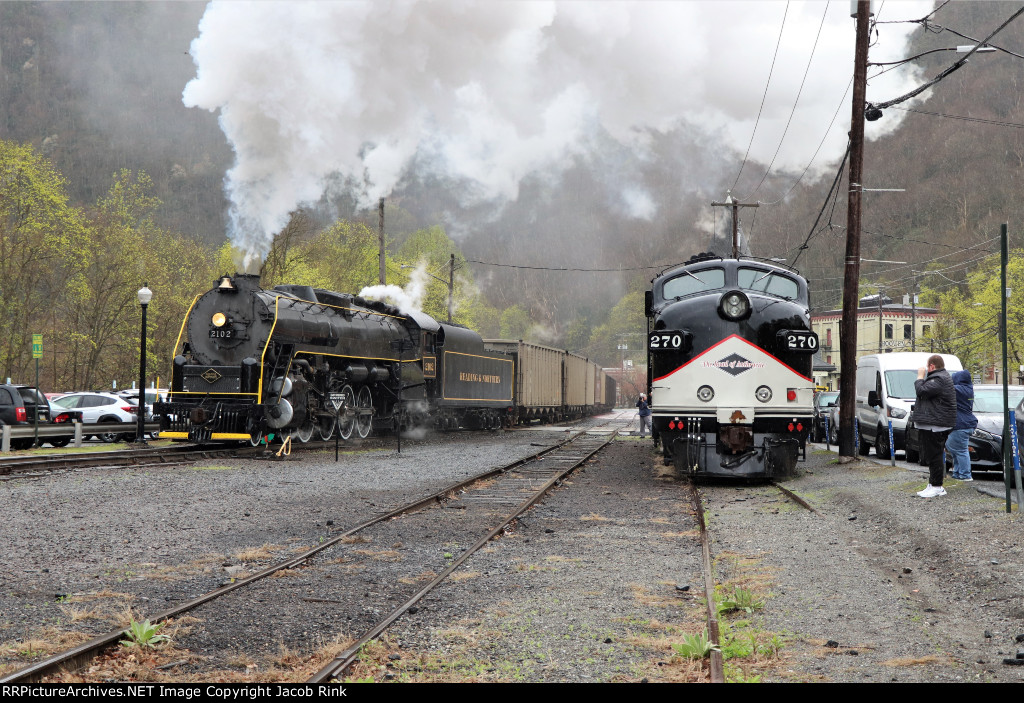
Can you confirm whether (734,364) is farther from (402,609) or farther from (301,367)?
(301,367)

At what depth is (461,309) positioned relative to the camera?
57.7m

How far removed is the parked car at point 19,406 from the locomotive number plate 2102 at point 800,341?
1754cm

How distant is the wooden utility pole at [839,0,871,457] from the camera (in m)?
17.3

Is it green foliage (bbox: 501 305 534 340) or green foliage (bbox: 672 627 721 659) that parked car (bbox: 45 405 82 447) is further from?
green foliage (bbox: 501 305 534 340)

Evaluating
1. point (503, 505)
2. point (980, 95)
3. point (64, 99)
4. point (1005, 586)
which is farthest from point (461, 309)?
point (980, 95)

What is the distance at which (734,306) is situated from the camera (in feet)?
42.8

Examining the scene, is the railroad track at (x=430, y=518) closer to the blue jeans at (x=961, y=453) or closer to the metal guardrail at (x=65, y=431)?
the blue jeans at (x=961, y=453)

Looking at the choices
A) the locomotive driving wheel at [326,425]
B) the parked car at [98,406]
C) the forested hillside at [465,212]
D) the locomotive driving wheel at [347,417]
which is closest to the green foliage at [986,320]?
the forested hillside at [465,212]

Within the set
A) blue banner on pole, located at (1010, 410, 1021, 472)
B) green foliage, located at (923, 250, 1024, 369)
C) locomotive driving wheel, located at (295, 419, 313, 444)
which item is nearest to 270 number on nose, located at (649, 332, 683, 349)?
blue banner on pole, located at (1010, 410, 1021, 472)

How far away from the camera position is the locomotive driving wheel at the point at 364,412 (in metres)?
22.7

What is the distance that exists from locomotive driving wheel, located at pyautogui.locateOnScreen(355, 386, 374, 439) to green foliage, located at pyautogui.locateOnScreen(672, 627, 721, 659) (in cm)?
1804

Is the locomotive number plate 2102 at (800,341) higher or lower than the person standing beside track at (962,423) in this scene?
higher

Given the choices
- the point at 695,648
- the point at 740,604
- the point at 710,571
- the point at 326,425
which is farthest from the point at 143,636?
the point at 326,425

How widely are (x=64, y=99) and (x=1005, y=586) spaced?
534 ft
